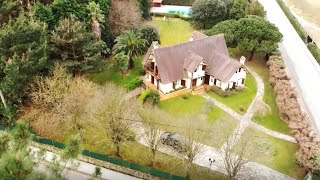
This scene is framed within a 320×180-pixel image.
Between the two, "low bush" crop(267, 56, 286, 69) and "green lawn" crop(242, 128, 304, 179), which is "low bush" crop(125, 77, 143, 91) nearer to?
"green lawn" crop(242, 128, 304, 179)

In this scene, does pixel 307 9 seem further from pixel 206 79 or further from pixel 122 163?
pixel 122 163

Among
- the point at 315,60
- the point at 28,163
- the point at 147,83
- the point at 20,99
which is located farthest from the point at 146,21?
the point at 28,163

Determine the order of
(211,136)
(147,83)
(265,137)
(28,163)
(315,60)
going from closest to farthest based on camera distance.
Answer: (28,163), (211,136), (265,137), (147,83), (315,60)

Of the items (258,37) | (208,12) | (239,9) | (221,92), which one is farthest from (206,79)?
(239,9)

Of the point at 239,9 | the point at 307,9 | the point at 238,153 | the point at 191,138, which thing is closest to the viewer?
the point at 191,138

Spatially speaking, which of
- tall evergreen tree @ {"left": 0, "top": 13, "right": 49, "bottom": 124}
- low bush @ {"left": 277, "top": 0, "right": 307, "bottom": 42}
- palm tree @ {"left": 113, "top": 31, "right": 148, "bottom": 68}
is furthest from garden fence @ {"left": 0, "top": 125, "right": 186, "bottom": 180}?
low bush @ {"left": 277, "top": 0, "right": 307, "bottom": 42}

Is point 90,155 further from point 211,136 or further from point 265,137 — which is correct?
point 265,137
